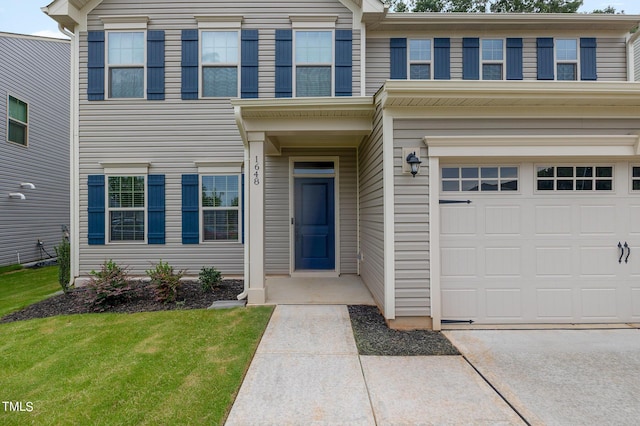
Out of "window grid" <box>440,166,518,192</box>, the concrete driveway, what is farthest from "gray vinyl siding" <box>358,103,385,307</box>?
the concrete driveway

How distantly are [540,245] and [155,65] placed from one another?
24.8ft

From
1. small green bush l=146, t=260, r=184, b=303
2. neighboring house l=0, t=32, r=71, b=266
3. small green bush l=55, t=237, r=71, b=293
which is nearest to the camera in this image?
small green bush l=146, t=260, r=184, b=303

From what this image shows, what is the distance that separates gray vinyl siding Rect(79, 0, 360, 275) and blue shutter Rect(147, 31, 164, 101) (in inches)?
4.2

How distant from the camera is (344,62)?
249 inches

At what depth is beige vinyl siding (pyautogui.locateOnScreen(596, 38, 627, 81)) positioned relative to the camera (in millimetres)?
7039

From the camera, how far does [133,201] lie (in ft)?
21.0

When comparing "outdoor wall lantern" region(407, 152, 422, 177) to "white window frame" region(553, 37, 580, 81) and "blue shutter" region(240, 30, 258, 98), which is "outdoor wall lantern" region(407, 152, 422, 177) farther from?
"white window frame" region(553, 37, 580, 81)

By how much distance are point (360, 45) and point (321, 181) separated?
2951 mm

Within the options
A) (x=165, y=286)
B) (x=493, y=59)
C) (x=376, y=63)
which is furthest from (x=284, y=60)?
(x=165, y=286)

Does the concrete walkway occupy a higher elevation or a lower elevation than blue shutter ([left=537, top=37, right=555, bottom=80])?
lower

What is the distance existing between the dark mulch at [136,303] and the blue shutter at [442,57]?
632 centimetres

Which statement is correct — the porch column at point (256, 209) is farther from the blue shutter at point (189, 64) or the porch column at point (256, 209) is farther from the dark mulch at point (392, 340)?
the blue shutter at point (189, 64)

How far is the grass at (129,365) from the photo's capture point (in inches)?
91.8

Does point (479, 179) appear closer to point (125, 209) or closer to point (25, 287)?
point (125, 209)
